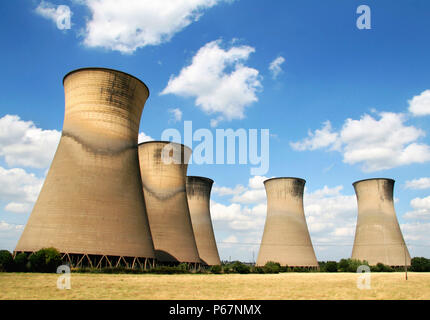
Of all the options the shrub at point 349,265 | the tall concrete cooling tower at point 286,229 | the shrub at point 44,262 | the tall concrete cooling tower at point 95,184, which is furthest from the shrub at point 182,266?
the shrub at point 349,265

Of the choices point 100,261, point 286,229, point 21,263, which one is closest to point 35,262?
point 21,263

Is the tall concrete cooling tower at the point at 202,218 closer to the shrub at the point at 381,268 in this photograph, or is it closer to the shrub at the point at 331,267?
the shrub at the point at 331,267

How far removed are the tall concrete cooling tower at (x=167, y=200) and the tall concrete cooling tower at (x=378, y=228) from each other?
22.9m

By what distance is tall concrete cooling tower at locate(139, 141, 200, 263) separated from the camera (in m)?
28.1

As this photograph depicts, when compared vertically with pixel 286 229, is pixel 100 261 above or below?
below

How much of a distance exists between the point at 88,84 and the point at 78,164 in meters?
4.82

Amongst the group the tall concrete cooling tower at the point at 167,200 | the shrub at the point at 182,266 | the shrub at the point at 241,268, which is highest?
the tall concrete cooling tower at the point at 167,200

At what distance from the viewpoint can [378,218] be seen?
4075cm

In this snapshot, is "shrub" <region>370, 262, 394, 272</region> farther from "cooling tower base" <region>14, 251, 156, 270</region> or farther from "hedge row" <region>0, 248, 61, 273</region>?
"hedge row" <region>0, 248, 61, 273</region>

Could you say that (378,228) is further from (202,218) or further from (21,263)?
(21,263)

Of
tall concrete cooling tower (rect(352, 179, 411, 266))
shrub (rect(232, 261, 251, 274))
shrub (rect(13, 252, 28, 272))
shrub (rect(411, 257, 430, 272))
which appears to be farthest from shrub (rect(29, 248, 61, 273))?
shrub (rect(411, 257, 430, 272))

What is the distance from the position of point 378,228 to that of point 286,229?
11118mm

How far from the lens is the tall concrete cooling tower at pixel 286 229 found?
38.8 m

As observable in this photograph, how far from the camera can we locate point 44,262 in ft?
54.5
